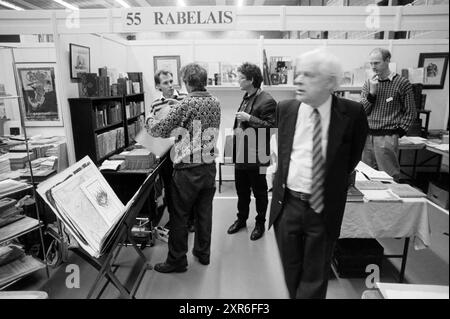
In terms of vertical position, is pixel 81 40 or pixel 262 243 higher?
pixel 81 40

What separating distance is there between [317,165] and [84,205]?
56.7 inches

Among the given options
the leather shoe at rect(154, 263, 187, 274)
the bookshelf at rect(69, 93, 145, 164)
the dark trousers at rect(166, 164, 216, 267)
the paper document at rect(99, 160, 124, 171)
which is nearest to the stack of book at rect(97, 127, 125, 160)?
the bookshelf at rect(69, 93, 145, 164)

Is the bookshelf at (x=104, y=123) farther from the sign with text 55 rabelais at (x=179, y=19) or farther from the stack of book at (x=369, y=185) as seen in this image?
the stack of book at (x=369, y=185)

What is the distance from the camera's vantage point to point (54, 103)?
12.0ft

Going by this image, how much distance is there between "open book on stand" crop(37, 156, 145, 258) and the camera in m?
1.58

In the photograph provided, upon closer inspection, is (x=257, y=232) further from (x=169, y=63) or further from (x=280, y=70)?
(x=169, y=63)

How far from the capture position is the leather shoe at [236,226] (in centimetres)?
299

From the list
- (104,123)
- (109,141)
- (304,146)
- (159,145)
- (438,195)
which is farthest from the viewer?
(109,141)

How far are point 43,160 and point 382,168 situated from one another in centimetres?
311

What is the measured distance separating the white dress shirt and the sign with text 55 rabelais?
1.94 feet

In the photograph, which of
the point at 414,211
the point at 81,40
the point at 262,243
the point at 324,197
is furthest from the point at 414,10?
the point at 81,40

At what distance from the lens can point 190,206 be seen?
7.45 feet

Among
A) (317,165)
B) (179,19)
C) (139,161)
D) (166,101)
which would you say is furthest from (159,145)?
(317,165)
